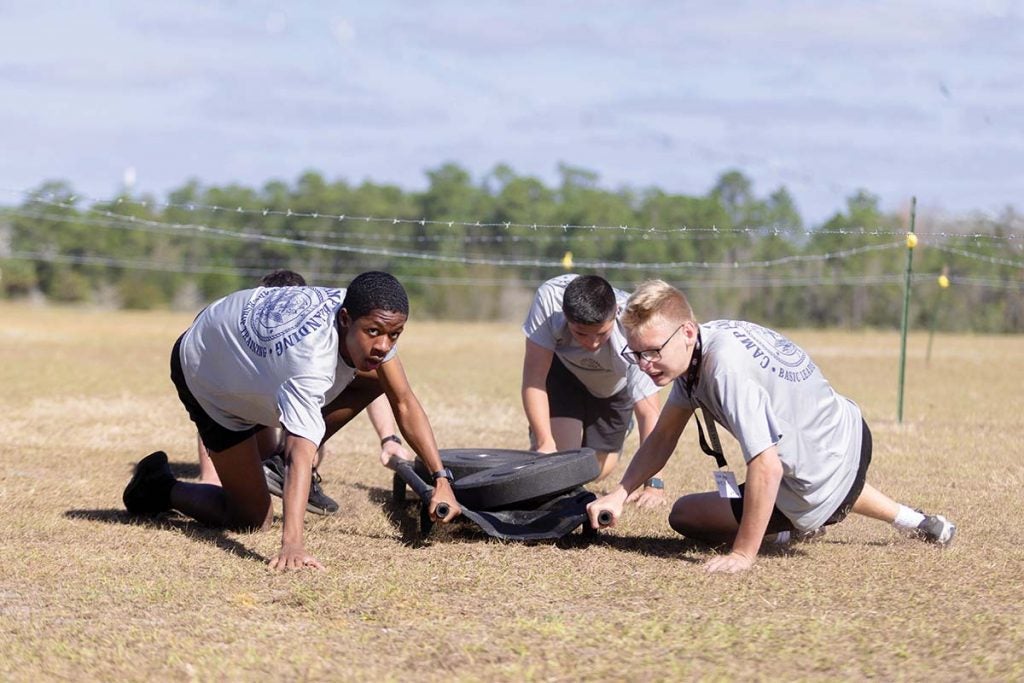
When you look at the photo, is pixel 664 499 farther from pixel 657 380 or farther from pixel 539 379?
pixel 657 380

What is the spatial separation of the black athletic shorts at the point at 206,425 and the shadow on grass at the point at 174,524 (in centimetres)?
49

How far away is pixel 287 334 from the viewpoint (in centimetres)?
616

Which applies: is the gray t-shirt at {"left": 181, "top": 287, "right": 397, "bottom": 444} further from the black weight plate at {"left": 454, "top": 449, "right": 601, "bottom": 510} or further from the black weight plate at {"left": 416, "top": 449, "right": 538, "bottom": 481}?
the black weight plate at {"left": 416, "top": 449, "right": 538, "bottom": 481}

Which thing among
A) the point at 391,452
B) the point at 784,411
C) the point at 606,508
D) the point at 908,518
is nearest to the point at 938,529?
the point at 908,518

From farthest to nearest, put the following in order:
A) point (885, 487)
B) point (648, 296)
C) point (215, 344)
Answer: point (885, 487)
point (215, 344)
point (648, 296)

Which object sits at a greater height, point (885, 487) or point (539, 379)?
point (539, 379)

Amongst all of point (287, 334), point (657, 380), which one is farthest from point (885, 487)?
point (287, 334)

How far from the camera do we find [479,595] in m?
5.64

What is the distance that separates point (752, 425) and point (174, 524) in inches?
140

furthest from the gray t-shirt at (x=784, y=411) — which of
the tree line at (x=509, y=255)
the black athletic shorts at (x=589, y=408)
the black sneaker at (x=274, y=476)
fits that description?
the tree line at (x=509, y=255)

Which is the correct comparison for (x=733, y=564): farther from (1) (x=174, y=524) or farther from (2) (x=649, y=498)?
(1) (x=174, y=524)

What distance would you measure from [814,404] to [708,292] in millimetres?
42163

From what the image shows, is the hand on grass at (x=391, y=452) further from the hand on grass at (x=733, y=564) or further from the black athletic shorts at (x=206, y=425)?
the hand on grass at (x=733, y=564)

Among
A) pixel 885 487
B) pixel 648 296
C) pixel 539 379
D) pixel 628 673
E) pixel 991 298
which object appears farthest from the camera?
pixel 991 298
